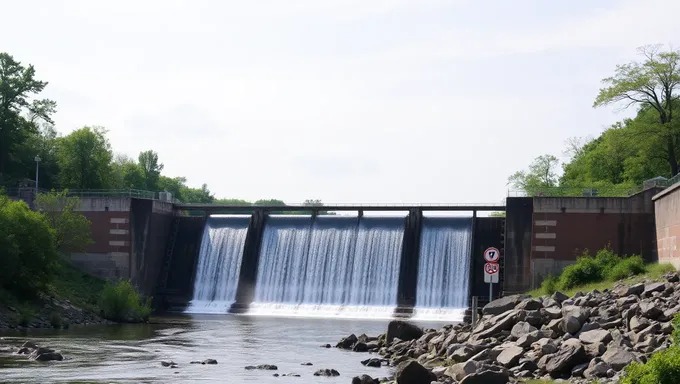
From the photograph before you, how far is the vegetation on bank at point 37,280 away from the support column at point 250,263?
12055mm

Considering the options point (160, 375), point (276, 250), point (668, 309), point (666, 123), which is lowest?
point (160, 375)

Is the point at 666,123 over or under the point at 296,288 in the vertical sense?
over

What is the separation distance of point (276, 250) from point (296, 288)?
165 inches

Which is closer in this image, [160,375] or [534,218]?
[160,375]

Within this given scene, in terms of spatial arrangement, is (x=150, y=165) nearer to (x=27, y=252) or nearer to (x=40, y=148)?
(x=40, y=148)

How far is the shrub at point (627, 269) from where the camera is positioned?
56250mm

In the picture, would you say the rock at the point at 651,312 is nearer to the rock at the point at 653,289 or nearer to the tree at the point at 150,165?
the rock at the point at 653,289

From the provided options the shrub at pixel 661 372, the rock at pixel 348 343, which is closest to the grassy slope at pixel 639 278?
the rock at pixel 348 343

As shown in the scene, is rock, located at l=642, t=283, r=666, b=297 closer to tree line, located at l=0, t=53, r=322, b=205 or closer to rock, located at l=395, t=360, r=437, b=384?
rock, located at l=395, t=360, r=437, b=384

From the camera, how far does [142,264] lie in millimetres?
80688

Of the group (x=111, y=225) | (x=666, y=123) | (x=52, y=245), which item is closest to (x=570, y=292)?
(x=666, y=123)

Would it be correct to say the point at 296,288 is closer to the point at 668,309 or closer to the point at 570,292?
the point at 570,292

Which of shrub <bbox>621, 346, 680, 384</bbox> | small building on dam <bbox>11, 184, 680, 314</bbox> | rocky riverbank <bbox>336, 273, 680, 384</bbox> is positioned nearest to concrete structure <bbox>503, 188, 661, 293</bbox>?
small building on dam <bbox>11, 184, 680, 314</bbox>

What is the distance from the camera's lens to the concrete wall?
53.1 meters
